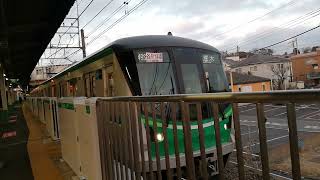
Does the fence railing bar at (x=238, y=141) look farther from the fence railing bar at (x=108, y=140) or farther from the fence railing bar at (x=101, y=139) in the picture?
the fence railing bar at (x=101, y=139)

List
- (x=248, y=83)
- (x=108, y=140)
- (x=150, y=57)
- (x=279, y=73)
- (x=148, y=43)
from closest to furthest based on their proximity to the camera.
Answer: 1. (x=108, y=140)
2. (x=150, y=57)
3. (x=148, y=43)
4. (x=248, y=83)
5. (x=279, y=73)

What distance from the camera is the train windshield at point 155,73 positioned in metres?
7.09

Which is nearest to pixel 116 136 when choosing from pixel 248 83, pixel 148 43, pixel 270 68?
pixel 148 43

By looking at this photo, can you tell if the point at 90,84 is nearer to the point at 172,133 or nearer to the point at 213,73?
the point at 213,73

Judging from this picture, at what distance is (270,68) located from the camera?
59.6m

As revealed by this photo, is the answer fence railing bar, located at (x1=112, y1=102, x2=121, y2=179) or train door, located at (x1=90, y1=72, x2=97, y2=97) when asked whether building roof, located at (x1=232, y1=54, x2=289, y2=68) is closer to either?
train door, located at (x1=90, y1=72, x2=97, y2=97)

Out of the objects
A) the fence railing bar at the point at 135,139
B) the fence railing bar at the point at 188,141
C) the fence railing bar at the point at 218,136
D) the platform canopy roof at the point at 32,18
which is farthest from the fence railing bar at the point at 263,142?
the platform canopy roof at the point at 32,18

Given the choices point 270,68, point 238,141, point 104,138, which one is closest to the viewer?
point 238,141

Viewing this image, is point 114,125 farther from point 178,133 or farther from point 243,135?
point 243,135

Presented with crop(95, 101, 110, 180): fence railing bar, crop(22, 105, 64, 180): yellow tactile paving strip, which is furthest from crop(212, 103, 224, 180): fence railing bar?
crop(22, 105, 64, 180): yellow tactile paving strip

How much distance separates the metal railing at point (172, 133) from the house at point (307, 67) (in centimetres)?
5492

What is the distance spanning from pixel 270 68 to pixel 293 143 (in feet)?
199

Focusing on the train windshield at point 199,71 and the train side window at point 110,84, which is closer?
the train windshield at point 199,71

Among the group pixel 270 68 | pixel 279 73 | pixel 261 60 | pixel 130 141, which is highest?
pixel 261 60
